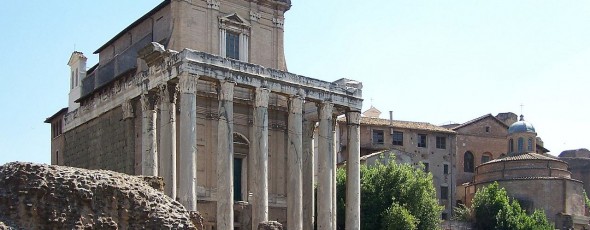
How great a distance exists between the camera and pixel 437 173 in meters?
51.5

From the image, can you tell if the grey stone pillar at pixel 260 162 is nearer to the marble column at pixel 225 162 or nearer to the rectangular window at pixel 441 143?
the marble column at pixel 225 162

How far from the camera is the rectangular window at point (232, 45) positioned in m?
34.1

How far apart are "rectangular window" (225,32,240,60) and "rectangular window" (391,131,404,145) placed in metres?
18.8

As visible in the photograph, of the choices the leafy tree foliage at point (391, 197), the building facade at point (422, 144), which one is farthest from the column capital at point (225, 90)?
the building facade at point (422, 144)

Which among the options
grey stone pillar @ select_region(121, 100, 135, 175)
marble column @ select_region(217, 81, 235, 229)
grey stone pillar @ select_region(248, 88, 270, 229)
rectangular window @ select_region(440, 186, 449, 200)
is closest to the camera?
marble column @ select_region(217, 81, 235, 229)

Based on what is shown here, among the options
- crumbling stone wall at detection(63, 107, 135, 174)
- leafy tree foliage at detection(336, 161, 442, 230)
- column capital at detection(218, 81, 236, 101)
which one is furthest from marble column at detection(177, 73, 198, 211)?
leafy tree foliage at detection(336, 161, 442, 230)

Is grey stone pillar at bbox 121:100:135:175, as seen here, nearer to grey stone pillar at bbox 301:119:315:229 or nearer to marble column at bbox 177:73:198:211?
marble column at bbox 177:73:198:211

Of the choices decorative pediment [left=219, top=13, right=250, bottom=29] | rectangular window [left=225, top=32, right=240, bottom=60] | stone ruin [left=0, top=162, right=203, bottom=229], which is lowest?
stone ruin [left=0, top=162, right=203, bottom=229]

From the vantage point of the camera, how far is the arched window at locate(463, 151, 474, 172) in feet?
177

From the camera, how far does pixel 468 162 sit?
54.2 m

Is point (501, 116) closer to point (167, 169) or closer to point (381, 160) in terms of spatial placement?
point (381, 160)

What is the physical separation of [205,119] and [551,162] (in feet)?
75.3

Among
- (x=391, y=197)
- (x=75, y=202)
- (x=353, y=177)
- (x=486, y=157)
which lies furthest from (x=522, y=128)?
(x=75, y=202)

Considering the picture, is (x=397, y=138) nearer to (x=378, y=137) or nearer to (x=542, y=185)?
(x=378, y=137)
